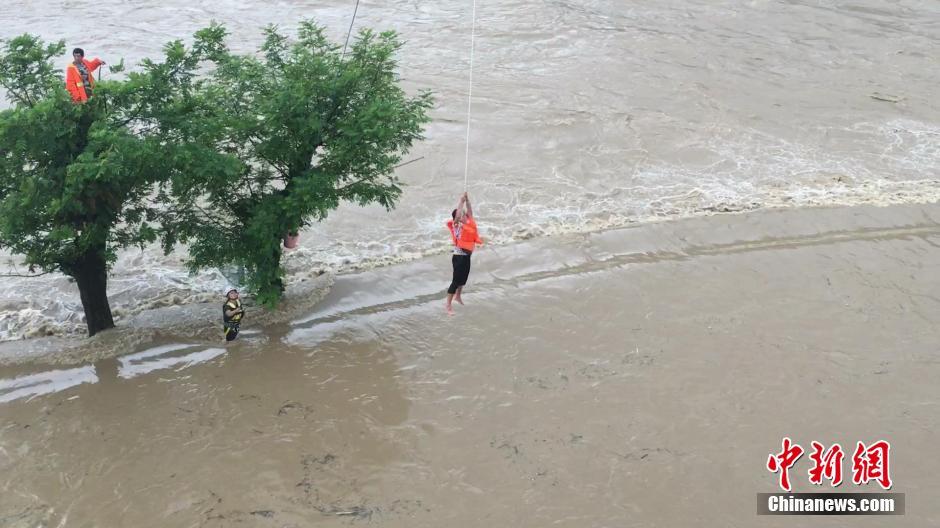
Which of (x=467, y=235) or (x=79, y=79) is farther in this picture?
(x=79, y=79)

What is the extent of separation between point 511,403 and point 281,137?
5134 millimetres

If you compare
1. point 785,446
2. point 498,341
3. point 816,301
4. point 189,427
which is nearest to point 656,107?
point 816,301

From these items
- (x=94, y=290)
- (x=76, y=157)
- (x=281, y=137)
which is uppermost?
(x=76, y=157)

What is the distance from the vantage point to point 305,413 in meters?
10.5

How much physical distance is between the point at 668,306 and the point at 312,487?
6.66 metres

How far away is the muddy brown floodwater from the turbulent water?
2200 mm

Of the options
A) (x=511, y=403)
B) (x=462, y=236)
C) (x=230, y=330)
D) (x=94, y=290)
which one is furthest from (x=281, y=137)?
(x=511, y=403)

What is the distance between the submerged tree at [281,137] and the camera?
11.5 meters

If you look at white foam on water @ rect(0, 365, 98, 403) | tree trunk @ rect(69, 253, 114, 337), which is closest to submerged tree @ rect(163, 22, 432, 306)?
tree trunk @ rect(69, 253, 114, 337)

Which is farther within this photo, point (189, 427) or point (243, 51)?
point (243, 51)

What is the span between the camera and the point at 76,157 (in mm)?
10625

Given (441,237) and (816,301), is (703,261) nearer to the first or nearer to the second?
(816,301)

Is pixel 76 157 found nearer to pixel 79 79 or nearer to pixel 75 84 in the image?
pixel 75 84

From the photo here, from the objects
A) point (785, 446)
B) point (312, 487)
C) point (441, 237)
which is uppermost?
point (441, 237)
